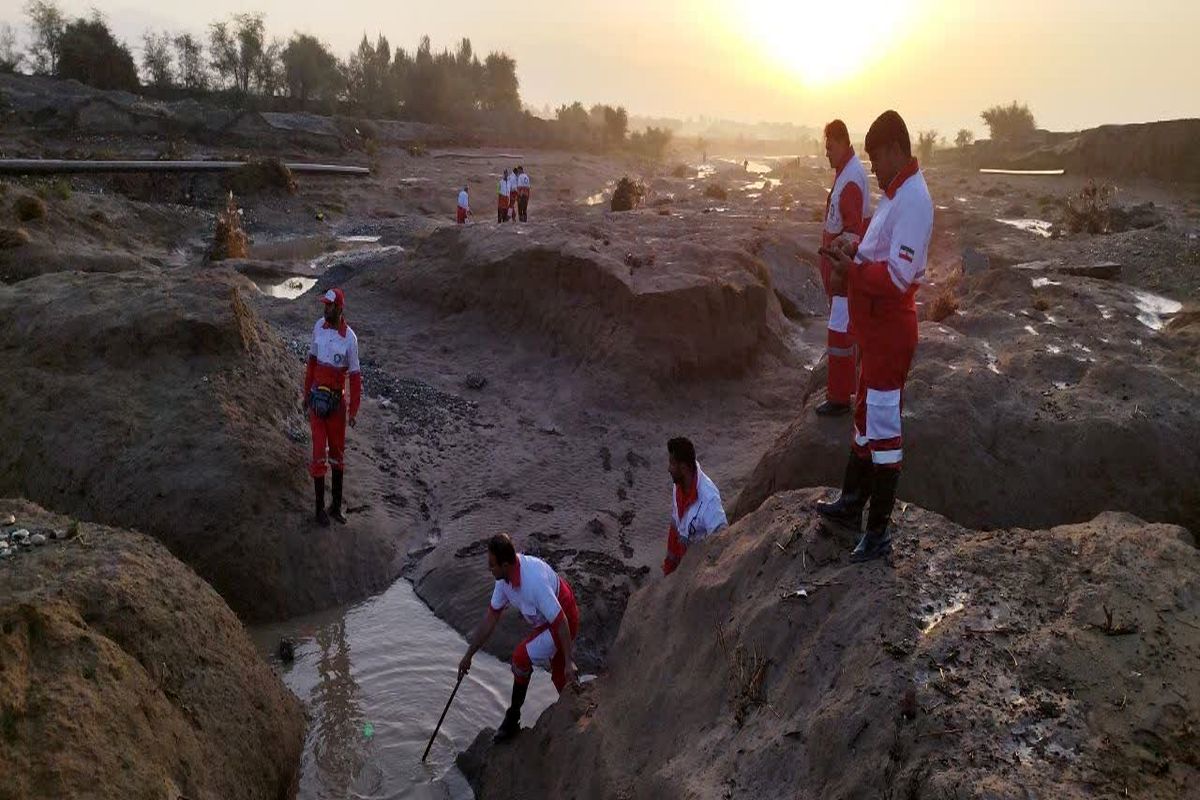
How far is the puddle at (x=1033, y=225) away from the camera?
23.0m

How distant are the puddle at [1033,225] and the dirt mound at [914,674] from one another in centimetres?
1944

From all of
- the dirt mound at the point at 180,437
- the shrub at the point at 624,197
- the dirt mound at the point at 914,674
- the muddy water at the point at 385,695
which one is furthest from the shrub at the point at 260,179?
the dirt mound at the point at 914,674

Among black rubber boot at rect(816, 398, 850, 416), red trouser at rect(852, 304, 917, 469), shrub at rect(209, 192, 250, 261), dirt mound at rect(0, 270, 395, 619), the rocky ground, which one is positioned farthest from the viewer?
shrub at rect(209, 192, 250, 261)

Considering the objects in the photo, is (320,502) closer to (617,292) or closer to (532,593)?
(532,593)

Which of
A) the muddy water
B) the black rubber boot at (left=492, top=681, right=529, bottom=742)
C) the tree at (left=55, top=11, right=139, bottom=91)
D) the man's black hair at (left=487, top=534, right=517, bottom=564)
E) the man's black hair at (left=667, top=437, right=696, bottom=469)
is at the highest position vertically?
the tree at (left=55, top=11, right=139, bottom=91)

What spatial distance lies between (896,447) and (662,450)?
266 inches

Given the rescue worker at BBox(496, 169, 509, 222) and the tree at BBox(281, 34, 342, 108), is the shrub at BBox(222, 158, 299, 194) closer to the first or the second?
the rescue worker at BBox(496, 169, 509, 222)

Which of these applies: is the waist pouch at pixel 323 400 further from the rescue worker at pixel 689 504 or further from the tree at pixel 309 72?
the tree at pixel 309 72

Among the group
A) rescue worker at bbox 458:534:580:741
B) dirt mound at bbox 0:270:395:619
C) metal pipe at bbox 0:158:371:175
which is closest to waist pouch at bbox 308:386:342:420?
dirt mound at bbox 0:270:395:619

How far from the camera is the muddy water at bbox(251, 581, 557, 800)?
585 centimetres

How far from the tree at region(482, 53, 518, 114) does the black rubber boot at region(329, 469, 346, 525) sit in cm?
6685

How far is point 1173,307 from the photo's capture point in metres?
12.1

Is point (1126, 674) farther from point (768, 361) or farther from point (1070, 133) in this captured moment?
point (1070, 133)

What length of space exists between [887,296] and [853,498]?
1.07 metres
